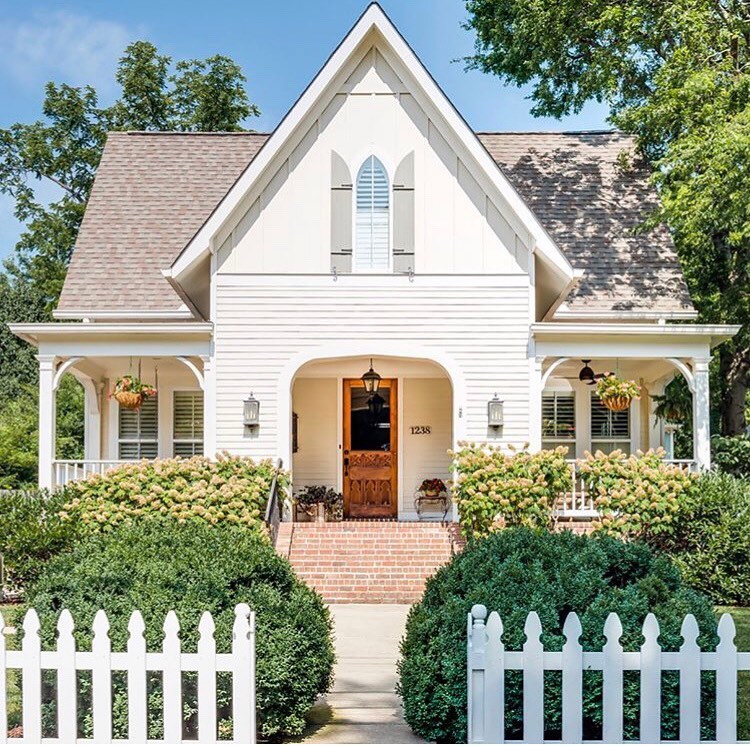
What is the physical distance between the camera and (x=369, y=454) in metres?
16.9

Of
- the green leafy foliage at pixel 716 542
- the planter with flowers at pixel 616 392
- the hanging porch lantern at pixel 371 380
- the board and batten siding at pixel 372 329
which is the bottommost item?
the green leafy foliage at pixel 716 542

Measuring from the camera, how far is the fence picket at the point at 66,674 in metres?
4.80

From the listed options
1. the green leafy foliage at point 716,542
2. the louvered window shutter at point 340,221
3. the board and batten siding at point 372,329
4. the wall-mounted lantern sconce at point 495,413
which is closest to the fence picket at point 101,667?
the green leafy foliage at point 716,542

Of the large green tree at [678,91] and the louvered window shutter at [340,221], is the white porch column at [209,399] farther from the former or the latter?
the large green tree at [678,91]

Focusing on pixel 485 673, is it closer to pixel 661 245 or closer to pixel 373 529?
pixel 373 529

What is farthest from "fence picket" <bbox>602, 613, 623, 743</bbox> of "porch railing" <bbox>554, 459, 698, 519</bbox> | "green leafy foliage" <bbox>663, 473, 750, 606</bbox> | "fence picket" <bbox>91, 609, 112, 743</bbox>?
"porch railing" <bbox>554, 459, 698, 519</bbox>

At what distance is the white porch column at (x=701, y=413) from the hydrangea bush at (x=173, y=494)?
22.7 feet

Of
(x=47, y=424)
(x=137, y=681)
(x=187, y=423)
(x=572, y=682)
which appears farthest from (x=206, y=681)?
(x=187, y=423)

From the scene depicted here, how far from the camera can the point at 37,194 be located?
104 ft

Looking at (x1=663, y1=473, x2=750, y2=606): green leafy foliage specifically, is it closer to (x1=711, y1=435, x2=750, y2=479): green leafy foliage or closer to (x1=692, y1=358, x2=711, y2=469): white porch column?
(x1=692, y1=358, x2=711, y2=469): white porch column

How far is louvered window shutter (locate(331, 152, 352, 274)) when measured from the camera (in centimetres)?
1438

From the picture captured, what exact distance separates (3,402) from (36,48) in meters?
14.7

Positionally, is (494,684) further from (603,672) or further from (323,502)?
(323,502)

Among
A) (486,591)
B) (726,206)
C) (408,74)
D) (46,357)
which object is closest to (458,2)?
(408,74)
